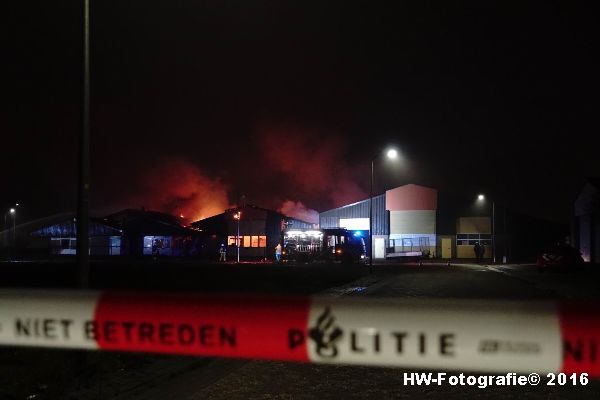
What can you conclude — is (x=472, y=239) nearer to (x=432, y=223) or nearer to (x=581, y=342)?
(x=432, y=223)

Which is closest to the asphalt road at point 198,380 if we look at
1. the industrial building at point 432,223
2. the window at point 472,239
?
the industrial building at point 432,223

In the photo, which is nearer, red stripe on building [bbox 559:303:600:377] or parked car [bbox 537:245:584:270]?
red stripe on building [bbox 559:303:600:377]

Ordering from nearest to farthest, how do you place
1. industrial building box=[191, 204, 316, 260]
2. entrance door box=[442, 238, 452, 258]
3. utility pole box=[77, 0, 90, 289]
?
1. utility pole box=[77, 0, 90, 289]
2. entrance door box=[442, 238, 452, 258]
3. industrial building box=[191, 204, 316, 260]

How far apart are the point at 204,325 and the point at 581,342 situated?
183cm

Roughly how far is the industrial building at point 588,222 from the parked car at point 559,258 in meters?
14.8

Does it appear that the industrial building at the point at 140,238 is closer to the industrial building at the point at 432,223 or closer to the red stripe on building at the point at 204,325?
the industrial building at the point at 432,223

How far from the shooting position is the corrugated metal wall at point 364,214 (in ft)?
204

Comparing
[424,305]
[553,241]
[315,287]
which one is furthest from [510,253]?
[424,305]

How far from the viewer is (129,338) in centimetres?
323

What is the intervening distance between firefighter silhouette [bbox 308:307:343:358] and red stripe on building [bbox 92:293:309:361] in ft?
0.20

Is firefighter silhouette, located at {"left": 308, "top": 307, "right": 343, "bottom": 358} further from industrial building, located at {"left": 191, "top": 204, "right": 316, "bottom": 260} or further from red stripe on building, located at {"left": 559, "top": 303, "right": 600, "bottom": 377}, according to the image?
industrial building, located at {"left": 191, "top": 204, "right": 316, "bottom": 260}

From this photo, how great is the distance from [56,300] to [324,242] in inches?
1781

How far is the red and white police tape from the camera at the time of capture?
2695 millimetres

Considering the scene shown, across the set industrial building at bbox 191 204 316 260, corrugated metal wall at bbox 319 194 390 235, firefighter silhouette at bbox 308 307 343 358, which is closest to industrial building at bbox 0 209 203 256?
industrial building at bbox 191 204 316 260
